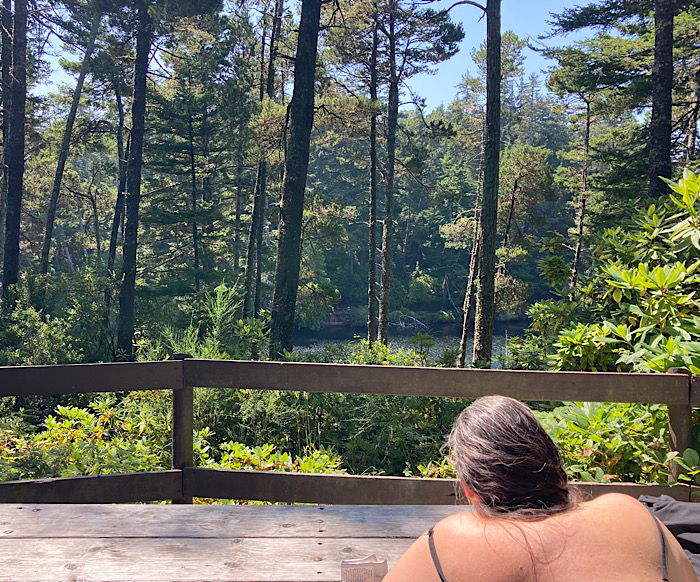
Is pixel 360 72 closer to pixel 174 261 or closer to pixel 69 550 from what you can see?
pixel 174 261

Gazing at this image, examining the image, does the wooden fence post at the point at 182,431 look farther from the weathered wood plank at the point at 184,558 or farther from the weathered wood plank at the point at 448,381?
the weathered wood plank at the point at 184,558

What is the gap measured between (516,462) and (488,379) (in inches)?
67.4

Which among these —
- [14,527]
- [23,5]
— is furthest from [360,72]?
[14,527]

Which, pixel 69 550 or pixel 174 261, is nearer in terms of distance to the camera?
pixel 69 550

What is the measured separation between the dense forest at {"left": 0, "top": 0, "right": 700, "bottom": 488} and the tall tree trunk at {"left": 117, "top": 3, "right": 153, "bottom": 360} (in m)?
0.07

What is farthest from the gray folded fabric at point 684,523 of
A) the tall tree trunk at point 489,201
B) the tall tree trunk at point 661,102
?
the tall tree trunk at point 661,102

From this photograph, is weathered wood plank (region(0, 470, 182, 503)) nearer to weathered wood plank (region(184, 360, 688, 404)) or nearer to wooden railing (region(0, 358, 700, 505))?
wooden railing (region(0, 358, 700, 505))

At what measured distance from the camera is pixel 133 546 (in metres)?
1.95

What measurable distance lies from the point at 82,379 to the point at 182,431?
605 millimetres

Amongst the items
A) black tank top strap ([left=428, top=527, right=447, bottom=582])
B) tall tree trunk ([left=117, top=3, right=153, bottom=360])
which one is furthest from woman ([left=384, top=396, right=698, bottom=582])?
tall tree trunk ([left=117, top=3, right=153, bottom=360])

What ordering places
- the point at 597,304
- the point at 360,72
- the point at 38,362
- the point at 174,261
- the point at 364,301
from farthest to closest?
the point at 364,301
the point at 174,261
the point at 360,72
the point at 38,362
the point at 597,304

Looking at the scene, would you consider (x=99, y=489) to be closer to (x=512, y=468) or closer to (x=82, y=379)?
(x=82, y=379)

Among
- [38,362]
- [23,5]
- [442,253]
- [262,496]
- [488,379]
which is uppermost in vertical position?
[23,5]

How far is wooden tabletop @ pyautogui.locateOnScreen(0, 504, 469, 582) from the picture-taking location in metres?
1.77
